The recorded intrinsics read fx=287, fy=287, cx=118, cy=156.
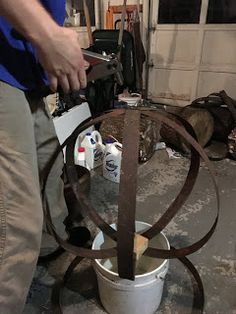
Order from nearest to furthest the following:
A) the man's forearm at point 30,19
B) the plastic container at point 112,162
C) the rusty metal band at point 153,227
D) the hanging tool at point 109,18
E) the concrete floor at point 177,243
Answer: the man's forearm at point 30,19, the rusty metal band at point 153,227, the concrete floor at point 177,243, the plastic container at point 112,162, the hanging tool at point 109,18

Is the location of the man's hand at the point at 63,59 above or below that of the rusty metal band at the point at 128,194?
above

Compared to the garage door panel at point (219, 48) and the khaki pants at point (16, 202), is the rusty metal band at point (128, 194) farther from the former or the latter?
the garage door panel at point (219, 48)

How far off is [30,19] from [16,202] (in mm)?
491

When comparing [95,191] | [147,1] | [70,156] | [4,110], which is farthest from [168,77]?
[4,110]

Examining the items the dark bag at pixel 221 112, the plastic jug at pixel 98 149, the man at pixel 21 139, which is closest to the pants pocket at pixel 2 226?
the man at pixel 21 139

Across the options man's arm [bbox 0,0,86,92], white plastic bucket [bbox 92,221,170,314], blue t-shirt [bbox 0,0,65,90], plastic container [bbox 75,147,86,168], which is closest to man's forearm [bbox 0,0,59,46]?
man's arm [bbox 0,0,86,92]

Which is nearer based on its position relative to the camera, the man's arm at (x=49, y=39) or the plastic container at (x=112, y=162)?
the man's arm at (x=49, y=39)

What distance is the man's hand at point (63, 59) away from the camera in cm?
71

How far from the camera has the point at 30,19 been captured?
653mm

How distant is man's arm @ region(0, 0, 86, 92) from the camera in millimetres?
642

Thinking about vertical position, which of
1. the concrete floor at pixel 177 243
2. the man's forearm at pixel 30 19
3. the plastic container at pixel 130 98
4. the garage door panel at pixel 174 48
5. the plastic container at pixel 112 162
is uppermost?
the man's forearm at pixel 30 19

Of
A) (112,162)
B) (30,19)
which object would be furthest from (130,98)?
(30,19)

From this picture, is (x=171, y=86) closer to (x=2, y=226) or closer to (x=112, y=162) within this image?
(x=112, y=162)

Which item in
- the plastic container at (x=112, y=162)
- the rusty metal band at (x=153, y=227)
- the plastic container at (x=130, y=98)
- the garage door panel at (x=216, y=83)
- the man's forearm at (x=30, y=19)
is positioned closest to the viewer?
the man's forearm at (x=30, y=19)
